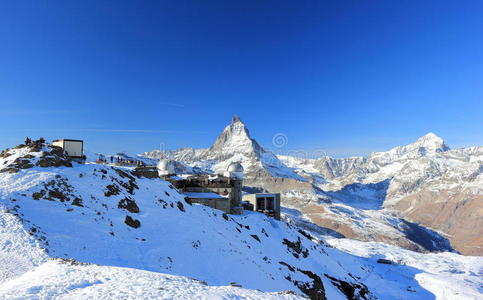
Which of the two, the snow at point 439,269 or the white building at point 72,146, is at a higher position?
the white building at point 72,146

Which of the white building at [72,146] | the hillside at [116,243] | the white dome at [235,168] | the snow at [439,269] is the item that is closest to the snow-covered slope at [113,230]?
the hillside at [116,243]

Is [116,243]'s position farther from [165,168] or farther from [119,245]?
[165,168]

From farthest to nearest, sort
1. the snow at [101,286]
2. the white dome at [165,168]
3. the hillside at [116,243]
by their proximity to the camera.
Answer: the white dome at [165,168] → the hillside at [116,243] → the snow at [101,286]

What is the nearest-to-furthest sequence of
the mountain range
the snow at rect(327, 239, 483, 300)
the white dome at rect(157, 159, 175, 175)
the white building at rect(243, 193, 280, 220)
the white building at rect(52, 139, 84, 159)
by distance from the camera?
1. the mountain range
2. the white building at rect(52, 139, 84, 159)
3. the snow at rect(327, 239, 483, 300)
4. the white dome at rect(157, 159, 175, 175)
5. the white building at rect(243, 193, 280, 220)

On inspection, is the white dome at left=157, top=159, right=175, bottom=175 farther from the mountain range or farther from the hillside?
the mountain range

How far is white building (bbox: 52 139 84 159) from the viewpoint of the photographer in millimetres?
35000

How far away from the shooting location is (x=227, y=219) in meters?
42.8

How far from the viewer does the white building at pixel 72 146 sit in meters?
35.0

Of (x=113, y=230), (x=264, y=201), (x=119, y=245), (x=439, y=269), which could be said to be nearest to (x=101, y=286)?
(x=119, y=245)

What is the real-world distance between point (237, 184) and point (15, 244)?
46.6m

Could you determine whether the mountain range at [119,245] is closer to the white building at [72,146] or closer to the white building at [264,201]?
the white building at [72,146]

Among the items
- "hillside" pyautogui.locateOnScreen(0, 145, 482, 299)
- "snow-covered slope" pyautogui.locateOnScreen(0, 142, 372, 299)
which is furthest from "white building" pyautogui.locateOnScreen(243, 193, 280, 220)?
"snow-covered slope" pyautogui.locateOnScreen(0, 142, 372, 299)

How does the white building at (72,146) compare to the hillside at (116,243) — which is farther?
the white building at (72,146)

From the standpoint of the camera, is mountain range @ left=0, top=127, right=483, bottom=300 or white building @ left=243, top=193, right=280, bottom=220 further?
white building @ left=243, top=193, right=280, bottom=220
